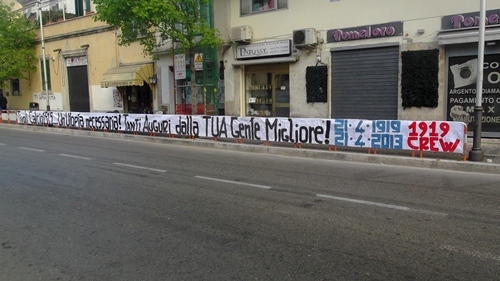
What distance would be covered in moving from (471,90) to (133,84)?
1676 cm

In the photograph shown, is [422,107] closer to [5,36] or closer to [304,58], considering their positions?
[304,58]

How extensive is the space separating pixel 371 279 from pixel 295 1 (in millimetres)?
14899

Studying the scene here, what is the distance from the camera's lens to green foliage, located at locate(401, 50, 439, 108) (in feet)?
44.1

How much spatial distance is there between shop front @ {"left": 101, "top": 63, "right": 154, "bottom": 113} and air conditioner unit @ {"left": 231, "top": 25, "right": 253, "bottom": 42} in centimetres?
710

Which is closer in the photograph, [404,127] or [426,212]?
[426,212]

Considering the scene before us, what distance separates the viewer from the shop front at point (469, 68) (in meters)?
12.4

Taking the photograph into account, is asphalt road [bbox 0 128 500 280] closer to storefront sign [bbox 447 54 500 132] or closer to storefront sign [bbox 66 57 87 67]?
storefront sign [bbox 447 54 500 132]

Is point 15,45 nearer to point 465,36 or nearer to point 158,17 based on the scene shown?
point 158,17

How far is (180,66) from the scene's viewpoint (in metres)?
20.7

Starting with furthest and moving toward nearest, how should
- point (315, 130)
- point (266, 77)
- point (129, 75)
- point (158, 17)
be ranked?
point (129, 75) → point (266, 77) → point (158, 17) → point (315, 130)

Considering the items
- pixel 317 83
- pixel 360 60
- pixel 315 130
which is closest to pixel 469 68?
pixel 360 60

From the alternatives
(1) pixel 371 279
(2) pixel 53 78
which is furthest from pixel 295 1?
(2) pixel 53 78

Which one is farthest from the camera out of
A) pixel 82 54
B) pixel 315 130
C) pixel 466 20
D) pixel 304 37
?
pixel 82 54

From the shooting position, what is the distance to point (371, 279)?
12.1 feet
